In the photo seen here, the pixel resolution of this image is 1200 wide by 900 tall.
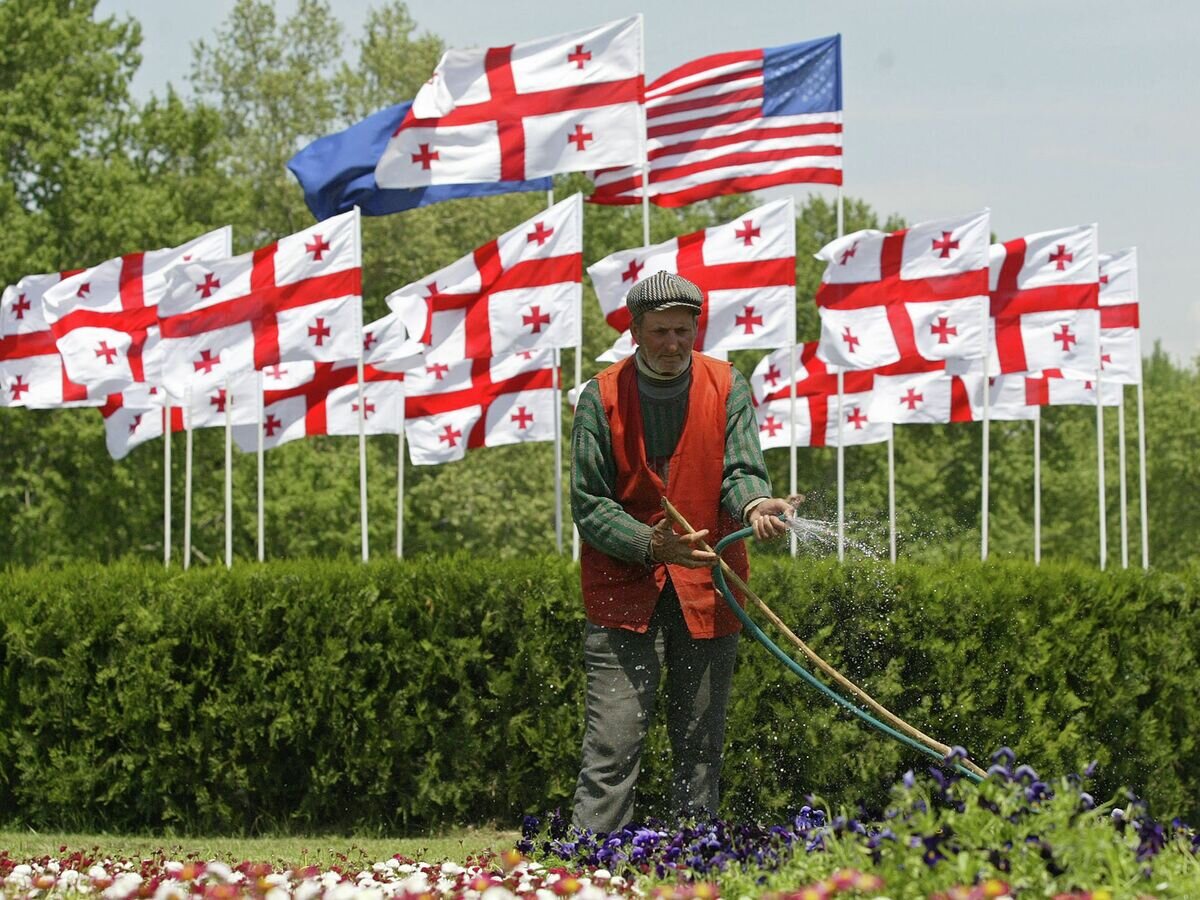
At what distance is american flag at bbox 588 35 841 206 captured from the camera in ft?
54.0

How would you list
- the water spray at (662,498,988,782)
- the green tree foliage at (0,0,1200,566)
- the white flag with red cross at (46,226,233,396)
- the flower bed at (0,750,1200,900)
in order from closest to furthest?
the flower bed at (0,750,1200,900) < the water spray at (662,498,988,782) < the white flag with red cross at (46,226,233,396) < the green tree foliage at (0,0,1200,566)

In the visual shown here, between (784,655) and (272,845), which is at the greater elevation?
(784,655)

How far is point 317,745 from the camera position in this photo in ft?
30.6

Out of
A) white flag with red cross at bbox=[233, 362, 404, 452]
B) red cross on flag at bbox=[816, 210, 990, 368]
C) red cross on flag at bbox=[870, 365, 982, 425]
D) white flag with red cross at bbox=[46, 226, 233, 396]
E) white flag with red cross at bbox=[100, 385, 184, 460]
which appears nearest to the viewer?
red cross on flag at bbox=[816, 210, 990, 368]

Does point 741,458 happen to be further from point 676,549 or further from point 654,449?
point 676,549

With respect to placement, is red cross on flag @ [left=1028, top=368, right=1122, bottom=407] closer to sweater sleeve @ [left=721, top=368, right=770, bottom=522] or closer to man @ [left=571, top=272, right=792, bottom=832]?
sweater sleeve @ [left=721, top=368, right=770, bottom=522]

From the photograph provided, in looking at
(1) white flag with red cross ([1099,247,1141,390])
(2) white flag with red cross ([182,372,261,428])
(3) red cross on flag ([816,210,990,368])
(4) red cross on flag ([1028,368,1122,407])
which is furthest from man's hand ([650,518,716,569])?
(4) red cross on flag ([1028,368,1122,407])

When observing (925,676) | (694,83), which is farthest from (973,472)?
(925,676)

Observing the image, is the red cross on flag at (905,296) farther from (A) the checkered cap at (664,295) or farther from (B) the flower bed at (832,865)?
(B) the flower bed at (832,865)

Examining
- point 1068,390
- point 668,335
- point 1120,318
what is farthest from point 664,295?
point 1068,390

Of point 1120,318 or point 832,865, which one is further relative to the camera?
point 1120,318

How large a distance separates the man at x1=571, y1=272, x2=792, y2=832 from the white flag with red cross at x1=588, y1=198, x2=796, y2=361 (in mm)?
9873

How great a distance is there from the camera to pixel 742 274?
1541cm

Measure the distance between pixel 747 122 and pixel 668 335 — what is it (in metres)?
11.7
